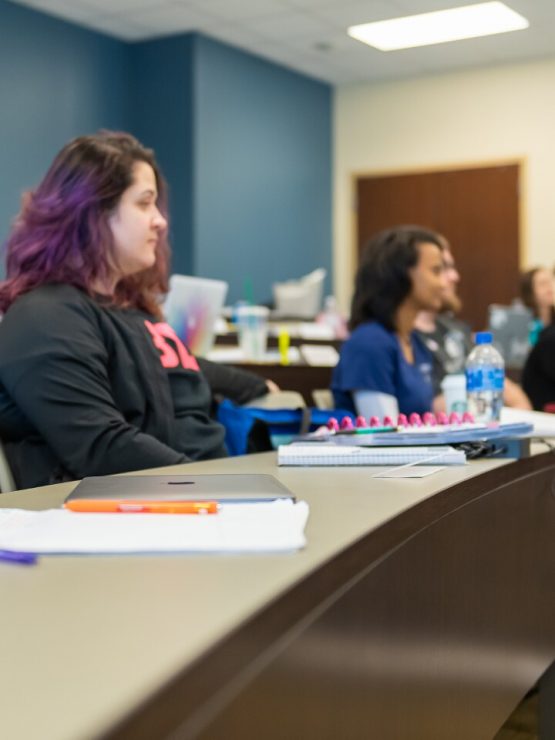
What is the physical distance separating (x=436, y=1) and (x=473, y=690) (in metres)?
5.10

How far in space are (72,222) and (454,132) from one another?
19.3 feet

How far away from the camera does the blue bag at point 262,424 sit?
1941mm

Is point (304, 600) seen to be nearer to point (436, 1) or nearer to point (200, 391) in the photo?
point (200, 391)

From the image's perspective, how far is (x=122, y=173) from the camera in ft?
6.46

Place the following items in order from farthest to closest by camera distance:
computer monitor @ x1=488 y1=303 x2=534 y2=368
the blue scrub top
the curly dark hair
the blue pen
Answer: computer monitor @ x1=488 y1=303 x2=534 y2=368 < the curly dark hair < the blue scrub top < the blue pen

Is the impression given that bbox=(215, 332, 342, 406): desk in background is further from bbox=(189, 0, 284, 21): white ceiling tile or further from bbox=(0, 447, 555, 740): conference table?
bbox=(189, 0, 284, 21): white ceiling tile

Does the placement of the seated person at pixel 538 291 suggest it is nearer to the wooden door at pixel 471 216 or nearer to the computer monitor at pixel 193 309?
the wooden door at pixel 471 216

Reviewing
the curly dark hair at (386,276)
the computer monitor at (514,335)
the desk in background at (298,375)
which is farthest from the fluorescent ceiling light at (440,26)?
the curly dark hair at (386,276)

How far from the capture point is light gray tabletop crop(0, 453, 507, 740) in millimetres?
510

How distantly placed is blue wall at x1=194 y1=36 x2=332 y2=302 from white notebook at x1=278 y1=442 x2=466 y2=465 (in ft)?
16.9

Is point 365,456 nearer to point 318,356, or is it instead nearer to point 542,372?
point 542,372

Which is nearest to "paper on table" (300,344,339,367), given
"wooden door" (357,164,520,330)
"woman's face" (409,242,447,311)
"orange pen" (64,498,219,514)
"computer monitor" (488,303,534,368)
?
"woman's face" (409,242,447,311)

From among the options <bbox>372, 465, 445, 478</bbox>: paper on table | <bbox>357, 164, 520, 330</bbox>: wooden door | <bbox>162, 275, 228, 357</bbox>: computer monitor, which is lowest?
<bbox>372, 465, 445, 478</bbox>: paper on table

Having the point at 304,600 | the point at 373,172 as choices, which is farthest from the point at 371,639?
the point at 373,172
